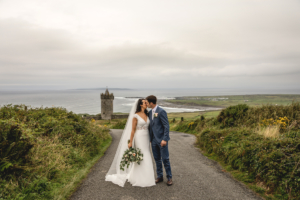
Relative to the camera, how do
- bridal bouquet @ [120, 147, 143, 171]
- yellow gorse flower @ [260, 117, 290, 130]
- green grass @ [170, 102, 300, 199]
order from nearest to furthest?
green grass @ [170, 102, 300, 199] < bridal bouquet @ [120, 147, 143, 171] < yellow gorse flower @ [260, 117, 290, 130]

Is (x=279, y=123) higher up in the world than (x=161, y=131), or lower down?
lower down

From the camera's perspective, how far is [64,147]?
7270 millimetres

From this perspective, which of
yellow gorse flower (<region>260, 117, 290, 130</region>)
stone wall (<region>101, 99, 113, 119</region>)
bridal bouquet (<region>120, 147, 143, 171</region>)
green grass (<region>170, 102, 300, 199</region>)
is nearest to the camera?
green grass (<region>170, 102, 300, 199</region>)

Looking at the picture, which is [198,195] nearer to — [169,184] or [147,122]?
[169,184]

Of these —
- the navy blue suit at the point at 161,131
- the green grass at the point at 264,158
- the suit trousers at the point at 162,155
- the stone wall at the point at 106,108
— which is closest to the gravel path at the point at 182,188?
the suit trousers at the point at 162,155

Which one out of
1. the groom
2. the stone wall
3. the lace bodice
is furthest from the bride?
the stone wall

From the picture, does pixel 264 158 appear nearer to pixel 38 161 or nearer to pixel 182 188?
pixel 182 188

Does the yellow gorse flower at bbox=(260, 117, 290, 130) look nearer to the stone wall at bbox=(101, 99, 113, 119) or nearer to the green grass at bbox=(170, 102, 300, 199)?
the green grass at bbox=(170, 102, 300, 199)

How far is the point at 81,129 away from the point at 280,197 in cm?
915

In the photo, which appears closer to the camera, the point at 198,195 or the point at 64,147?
the point at 198,195

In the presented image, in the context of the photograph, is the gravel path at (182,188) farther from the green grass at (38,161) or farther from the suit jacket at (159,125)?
the suit jacket at (159,125)

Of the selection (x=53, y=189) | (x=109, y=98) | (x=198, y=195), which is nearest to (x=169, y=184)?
(x=198, y=195)

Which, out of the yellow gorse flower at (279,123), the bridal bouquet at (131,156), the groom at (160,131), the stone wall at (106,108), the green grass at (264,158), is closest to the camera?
the green grass at (264,158)

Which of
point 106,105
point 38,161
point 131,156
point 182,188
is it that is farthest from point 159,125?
point 106,105
